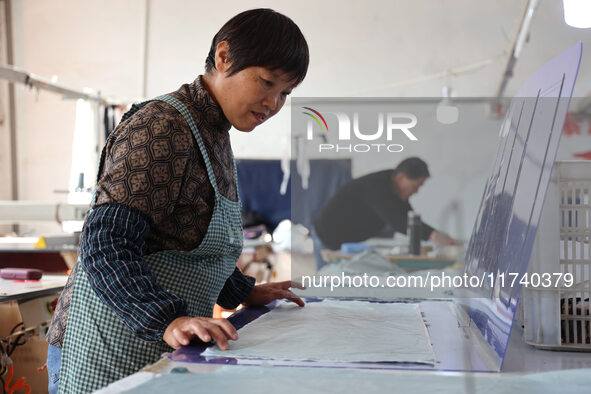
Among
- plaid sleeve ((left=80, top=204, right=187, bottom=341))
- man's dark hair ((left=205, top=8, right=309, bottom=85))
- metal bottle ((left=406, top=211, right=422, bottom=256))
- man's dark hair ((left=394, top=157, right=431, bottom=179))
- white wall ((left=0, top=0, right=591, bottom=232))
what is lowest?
metal bottle ((left=406, top=211, right=422, bottom=256))

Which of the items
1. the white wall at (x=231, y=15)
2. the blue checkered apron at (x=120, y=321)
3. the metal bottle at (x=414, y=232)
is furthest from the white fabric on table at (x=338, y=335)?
the white wall at (x=231, y=15)

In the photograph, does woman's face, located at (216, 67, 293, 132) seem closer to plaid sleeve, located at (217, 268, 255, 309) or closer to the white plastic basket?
plaid sleeve, located at (217, 268, 255, 309)

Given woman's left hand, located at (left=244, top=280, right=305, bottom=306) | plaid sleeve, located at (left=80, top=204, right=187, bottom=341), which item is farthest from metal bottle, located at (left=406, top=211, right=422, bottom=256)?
plaid sleeve, located at (left=80, top=204, right=187, bottom=341)

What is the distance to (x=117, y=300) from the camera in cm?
83

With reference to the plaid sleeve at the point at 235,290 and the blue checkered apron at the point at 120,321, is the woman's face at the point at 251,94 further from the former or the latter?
the plaid sleeve at the point at 235,290

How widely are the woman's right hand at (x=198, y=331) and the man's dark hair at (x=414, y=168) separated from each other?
225 cm

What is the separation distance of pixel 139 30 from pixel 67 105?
107cm

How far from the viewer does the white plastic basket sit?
0.81m

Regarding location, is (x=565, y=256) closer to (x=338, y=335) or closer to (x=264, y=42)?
(x=338, y=335)

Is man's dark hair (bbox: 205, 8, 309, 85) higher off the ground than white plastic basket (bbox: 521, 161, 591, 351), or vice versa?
man's dark hair (bbox: 205, 8, 309, 85)

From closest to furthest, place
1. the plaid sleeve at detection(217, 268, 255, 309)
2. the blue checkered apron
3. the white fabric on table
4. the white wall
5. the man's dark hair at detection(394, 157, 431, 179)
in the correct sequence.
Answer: the white fabric on table, the blue checkered apron, the plaid sleeve at detection(217, 268, 255, 309), the man's dark hair at detection(394, 157, 431, 179), the white wall

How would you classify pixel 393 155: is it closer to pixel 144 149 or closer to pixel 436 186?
pixel 436 186

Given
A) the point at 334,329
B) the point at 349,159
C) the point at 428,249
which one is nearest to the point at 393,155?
the point at 349,159

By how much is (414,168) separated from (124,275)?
2370 mm
